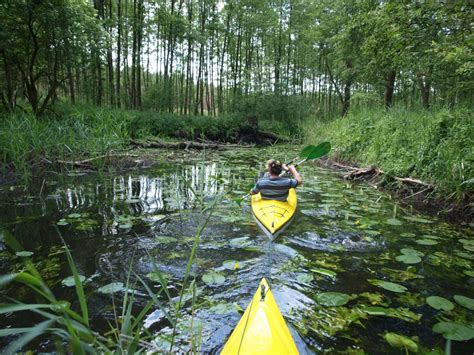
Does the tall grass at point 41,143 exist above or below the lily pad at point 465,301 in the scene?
above

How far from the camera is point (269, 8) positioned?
21172 mm

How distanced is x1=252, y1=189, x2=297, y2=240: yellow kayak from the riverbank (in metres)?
2.29

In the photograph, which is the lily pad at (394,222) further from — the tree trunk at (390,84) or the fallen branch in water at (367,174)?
the tree trunk at (390,84)

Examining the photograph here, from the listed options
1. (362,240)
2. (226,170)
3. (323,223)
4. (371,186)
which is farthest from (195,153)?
(362,240)

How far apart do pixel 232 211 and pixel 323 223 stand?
1.48 meters

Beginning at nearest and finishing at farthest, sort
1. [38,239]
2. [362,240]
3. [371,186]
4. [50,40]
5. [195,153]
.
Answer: [38,239]
[362,240]
[371,186]
[50,40]
[195,153]

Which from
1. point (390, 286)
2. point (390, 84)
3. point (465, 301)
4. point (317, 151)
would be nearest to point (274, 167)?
point (317, 151)

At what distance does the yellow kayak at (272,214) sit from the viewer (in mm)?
3416

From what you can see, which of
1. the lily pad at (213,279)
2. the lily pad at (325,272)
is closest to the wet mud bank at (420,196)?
the lily pad at (325,272)

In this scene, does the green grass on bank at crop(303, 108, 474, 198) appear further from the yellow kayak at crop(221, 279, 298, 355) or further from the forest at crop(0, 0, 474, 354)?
the yellow kayak at crop(221, 279, 298, 355)

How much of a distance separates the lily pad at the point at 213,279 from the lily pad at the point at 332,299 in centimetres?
86

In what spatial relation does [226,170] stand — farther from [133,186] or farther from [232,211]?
[232,211]

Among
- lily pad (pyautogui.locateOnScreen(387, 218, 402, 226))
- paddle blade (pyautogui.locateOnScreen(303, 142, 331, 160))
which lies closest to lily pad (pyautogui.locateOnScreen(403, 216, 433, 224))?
lily pad (pyautogui.locateOnScreen(387, 218, 402, 226))

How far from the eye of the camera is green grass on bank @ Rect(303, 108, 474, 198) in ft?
15.2
